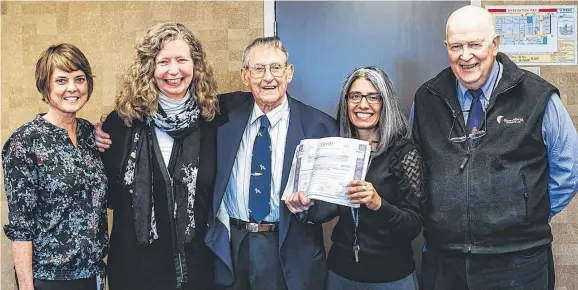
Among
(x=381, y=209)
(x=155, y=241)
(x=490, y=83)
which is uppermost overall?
(x=490, y=83)

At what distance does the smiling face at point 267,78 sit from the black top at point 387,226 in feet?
1.81

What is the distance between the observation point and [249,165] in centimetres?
275

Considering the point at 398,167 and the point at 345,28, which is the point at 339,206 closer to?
the point at 398,167

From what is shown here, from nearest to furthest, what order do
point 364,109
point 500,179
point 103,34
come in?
point 500,179, point 364,109, point 103,34

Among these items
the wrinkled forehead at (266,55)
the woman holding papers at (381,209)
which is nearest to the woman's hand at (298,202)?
the woman holding papers at (381,209)

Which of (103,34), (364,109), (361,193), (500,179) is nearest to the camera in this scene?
(361,193)

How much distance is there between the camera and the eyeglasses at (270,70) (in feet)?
8.91

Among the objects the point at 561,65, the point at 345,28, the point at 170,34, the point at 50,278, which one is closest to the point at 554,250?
the point at 561,65

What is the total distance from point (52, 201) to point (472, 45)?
1979 millimetres

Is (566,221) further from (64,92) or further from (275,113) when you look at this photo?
(64,92)

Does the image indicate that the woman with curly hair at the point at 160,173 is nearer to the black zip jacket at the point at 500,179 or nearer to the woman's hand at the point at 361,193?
the woman's hand at the point at 361,193

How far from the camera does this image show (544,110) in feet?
8.52

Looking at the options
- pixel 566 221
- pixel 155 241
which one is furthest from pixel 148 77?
pixel 566 221

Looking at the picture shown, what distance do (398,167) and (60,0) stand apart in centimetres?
244
